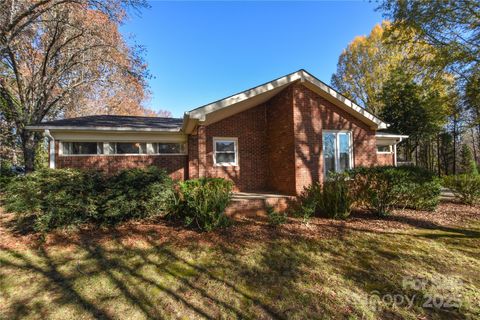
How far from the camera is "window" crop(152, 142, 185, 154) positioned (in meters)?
9.87

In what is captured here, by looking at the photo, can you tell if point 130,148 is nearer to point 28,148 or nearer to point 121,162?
point 121,162

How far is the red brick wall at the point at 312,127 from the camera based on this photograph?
8.11 metres

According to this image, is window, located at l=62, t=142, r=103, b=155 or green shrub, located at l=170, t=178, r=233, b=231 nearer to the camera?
green shrub, located at l=170, t=178, r=233, b=231

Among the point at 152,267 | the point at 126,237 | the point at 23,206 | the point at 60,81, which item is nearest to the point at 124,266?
the point at 152,267

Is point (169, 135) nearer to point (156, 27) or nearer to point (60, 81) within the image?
point (156, 27)

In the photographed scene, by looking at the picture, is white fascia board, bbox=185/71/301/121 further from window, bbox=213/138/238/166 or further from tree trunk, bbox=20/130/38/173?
tree trunk, bbox=20/130/38/173

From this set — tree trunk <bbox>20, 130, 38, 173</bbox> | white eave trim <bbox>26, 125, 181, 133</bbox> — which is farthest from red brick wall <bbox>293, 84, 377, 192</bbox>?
tree trunk <bbox>20, 130, 38, 173</bbox>

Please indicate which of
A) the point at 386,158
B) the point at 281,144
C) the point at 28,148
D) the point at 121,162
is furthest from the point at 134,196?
the point at 386,158

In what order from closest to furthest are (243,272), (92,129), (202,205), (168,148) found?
(243,272) → (202,205) → (92,129) → (168,148)

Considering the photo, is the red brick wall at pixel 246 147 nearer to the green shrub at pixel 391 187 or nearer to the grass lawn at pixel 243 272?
the green shrub at pixel 391 187

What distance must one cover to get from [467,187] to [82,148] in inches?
595

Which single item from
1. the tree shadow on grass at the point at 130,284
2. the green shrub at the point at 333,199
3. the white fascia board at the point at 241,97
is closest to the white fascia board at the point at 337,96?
the white fascia board at the point at 241,97

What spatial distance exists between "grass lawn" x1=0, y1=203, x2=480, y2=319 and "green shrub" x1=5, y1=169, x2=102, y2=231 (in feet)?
1.31

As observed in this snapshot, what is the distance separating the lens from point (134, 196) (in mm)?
5715
